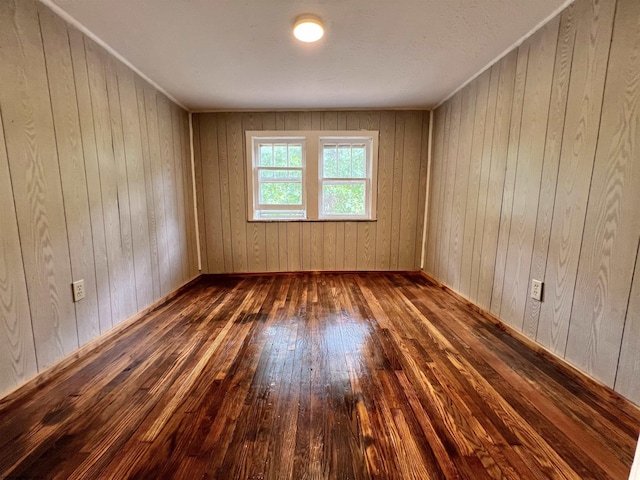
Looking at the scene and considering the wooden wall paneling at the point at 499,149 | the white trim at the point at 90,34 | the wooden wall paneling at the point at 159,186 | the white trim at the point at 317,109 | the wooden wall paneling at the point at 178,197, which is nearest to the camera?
the white trim at the point at 90,34

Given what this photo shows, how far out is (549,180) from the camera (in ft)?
5.59

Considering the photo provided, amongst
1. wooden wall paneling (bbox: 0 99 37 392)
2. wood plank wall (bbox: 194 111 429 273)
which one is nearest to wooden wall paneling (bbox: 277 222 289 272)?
wood plank wall (bbox: 194 111 429 273)

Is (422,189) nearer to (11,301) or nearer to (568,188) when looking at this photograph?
(568,188)

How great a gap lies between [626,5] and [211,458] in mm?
2783

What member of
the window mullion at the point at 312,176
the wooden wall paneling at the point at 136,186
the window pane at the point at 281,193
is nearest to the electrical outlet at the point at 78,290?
the wooden wall paneling at the point at 136,186

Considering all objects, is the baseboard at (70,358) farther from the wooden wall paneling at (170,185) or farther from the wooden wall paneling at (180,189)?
the wooden wall paneling at (180,189)

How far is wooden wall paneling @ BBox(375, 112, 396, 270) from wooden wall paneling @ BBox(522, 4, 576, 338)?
1.93m

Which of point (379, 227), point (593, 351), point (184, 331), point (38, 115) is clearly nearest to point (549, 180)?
point (593, 351)

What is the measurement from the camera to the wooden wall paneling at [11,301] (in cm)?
129

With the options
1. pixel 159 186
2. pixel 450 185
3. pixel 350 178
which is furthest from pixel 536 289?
pixel 159 186

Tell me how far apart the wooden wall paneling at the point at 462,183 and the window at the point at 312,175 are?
1057 millimetres

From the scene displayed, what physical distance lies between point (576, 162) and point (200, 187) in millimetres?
3733

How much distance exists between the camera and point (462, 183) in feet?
9.04

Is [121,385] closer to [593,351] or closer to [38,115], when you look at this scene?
[38,115]
